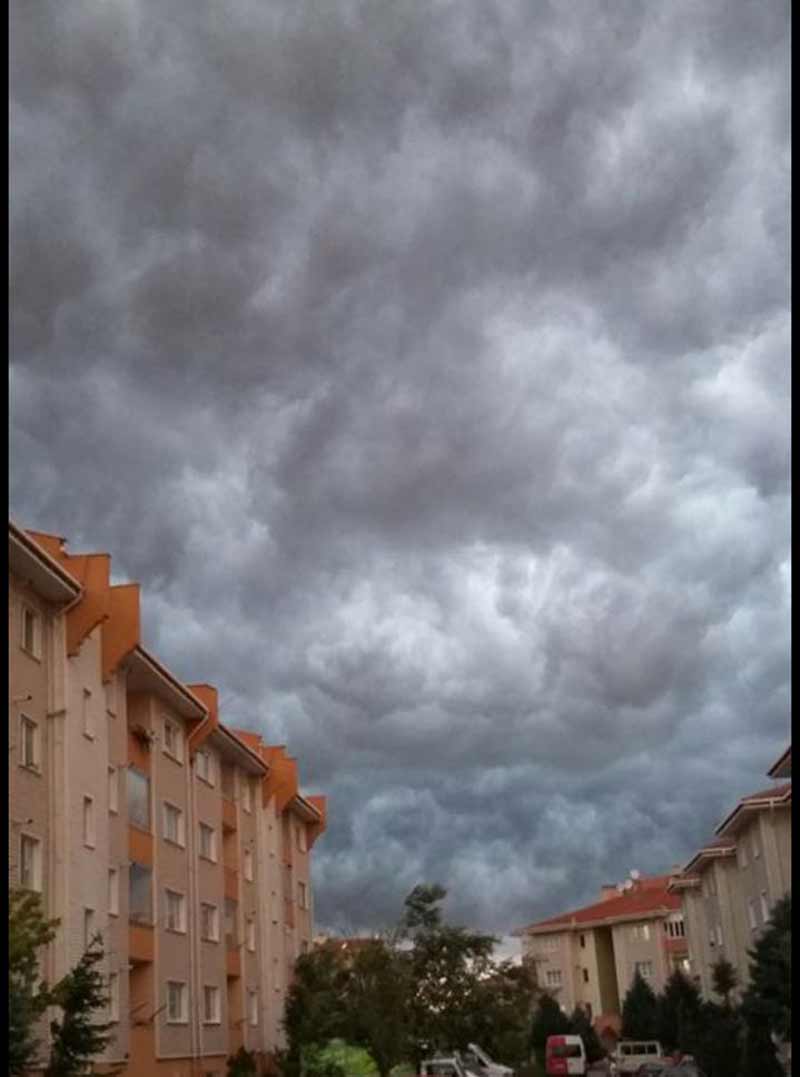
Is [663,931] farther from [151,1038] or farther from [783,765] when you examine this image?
[151,1038]

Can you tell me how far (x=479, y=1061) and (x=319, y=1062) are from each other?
910 inches

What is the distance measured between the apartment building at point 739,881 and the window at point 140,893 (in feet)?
62.9

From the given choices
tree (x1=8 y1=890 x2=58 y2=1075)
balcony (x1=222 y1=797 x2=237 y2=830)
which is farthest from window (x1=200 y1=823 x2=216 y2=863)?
tree (x1=8 y1=890 x2=58 y2=1075)

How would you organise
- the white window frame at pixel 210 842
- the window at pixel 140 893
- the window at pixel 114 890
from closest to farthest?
1. the window at pixel 114 890
2. the window at pixel 140 893
3. the white window frame at pixel 210 842

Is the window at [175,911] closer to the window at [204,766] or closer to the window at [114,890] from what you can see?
the window at [204,766]

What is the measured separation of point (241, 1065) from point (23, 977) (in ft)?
85.1

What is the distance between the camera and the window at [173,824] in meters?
48.5

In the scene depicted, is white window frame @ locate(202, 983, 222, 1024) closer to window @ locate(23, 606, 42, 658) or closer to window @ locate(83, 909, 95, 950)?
window @ locate(83, 909, 95, 950)

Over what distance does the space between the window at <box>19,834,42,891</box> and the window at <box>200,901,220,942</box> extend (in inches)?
630

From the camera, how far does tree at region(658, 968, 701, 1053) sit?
248ft

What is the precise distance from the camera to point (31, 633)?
3753 centimetres

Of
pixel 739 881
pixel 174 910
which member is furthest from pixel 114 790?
pixel 739 881

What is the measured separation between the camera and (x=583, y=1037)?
339 ft

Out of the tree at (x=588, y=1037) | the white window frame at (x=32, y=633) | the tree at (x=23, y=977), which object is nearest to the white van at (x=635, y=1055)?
the tree at (x=588, y=1037)
